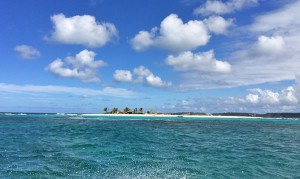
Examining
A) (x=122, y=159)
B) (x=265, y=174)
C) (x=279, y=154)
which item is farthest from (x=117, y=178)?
(x=279, y=154)

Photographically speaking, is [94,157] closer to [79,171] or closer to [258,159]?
[79,171]

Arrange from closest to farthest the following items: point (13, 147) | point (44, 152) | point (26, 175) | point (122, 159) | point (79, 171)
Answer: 1. point (26, 175)
2. point (79, 171)
3. point (122, 159)
4. point (44, 152)
5. point (13, 147)

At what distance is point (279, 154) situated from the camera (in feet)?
112

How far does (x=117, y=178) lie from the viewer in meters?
21.4

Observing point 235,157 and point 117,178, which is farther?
point 235,157

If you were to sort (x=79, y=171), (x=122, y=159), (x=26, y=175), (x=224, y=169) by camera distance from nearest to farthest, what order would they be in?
(x=26, y=175), (x=79, y=171), (x=224, y=169), (x=122, y=159)

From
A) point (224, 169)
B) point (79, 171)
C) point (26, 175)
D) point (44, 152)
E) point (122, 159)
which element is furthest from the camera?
point (44, 152)

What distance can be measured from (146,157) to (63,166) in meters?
8.50

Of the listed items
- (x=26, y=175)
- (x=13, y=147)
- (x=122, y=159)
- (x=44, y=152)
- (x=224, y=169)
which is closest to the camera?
(x=26, y=175)

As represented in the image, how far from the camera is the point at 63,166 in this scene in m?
24.3

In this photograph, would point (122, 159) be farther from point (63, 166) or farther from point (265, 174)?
point (265, 174)

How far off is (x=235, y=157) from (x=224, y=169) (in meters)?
6.54

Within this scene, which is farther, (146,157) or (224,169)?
(146,157)

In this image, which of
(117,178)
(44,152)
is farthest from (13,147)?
(117,178)
